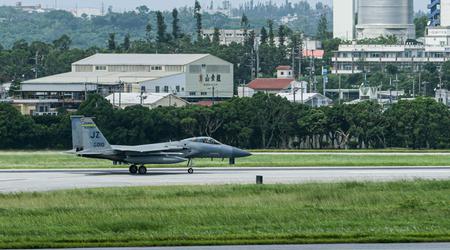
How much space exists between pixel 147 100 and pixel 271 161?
68.2 metres

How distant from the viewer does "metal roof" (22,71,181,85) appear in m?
168

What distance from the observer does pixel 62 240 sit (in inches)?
1586

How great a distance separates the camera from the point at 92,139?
72438mm

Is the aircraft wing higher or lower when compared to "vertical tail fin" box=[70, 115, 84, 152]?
lower

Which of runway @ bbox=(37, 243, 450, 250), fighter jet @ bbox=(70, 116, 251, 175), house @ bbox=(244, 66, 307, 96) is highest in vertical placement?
house @ bbox=(244, 66, 307, 96)

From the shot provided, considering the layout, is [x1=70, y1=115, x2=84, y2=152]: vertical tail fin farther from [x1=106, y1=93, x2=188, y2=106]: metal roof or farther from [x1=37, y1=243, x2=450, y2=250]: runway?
[x1=106, y1=93, x2=188, y2=106]: metal roof

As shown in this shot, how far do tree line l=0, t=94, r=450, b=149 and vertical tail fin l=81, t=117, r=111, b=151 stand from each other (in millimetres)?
39622

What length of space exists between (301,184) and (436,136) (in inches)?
2407

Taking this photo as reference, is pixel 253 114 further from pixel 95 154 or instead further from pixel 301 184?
pixel 301 184

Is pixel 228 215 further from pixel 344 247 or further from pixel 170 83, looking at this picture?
pixel 170 83

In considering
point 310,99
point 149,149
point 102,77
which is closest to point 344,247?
point 149,149

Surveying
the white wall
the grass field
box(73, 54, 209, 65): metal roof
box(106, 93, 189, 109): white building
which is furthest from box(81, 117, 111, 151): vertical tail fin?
box(73, 54, 209, 65): metal roof

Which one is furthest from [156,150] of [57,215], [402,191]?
[57,215]

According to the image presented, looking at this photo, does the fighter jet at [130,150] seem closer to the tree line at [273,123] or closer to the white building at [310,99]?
the tree line at [273,123]
